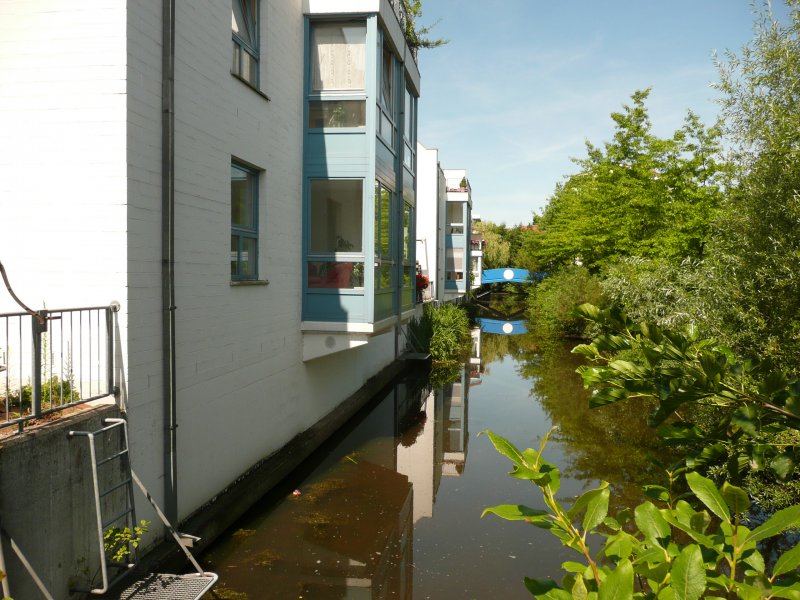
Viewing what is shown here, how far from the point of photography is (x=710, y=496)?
55.9 inches

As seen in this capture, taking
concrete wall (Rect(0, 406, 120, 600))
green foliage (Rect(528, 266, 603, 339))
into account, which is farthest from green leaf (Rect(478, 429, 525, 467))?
green foliage (Rect(528, 266, 603, 339))

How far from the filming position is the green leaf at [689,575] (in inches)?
47.3

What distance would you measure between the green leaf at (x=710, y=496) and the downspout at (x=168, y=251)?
17.5 ft

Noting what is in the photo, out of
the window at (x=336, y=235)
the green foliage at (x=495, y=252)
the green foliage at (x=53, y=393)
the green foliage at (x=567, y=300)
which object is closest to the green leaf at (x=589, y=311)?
the green foliage at (x=53, y=393)

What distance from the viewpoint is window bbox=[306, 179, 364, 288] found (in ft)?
33.6

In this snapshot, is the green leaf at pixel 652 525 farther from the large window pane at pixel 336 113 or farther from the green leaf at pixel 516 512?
the large window pane at pixel 336 113

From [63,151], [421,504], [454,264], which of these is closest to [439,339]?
[421,504]

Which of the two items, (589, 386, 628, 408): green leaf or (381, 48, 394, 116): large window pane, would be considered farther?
(381, 48, 394, 116): large window pane

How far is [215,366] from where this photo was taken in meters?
7.26

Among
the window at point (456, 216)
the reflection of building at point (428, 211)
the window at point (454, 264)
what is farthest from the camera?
the window at point (456, 216)

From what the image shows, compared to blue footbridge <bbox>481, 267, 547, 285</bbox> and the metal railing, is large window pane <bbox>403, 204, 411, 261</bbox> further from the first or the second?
blue footbridge <bbox>481, 267, 547, 285</bbox>

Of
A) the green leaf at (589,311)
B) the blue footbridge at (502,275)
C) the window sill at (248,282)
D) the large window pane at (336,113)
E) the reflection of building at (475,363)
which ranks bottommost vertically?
the reflection of building at (475,363)

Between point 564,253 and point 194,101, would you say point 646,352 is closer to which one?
point 194,101

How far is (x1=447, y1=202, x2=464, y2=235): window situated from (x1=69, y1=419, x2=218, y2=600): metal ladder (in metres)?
30.3
